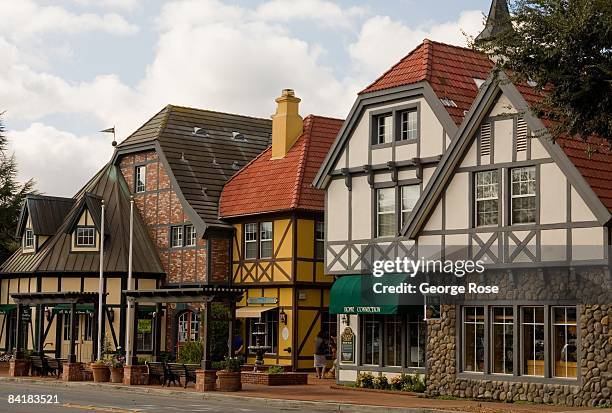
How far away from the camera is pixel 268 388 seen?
3406 cm

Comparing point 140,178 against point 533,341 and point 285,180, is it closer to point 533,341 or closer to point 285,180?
point 285,180

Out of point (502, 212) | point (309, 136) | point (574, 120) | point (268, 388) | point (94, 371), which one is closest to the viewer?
point (574, 120)

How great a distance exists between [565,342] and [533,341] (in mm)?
1016

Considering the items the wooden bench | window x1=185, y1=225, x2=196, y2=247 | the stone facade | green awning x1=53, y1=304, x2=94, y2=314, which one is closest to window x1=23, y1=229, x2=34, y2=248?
green awning x1=53, y1=304, x2=94, y2=314

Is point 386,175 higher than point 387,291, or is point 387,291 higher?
point 386,175

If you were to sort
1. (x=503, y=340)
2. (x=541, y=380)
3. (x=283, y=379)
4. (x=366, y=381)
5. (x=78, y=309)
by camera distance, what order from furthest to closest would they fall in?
(x=78, y=309) < (x=283, y=379) < (x=366, y=381) < (x=503, y=340) < (x=541, y=380)

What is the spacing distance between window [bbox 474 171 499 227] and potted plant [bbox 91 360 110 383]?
46.8 ft

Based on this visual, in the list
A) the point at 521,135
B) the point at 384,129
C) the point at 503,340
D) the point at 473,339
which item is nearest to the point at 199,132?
the point at 384,129

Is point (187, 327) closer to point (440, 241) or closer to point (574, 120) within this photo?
point (440, 241)

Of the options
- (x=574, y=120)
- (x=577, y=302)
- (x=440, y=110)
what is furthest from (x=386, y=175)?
(x=574, y=120)

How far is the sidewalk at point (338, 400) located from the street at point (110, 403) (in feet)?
1.73

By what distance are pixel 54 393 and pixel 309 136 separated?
57.6ft

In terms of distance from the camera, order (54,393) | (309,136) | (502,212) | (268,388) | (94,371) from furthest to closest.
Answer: (309,136)
(94,371)
(268,388)
(54,393)
(502,212)

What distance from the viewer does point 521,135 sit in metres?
29.2
